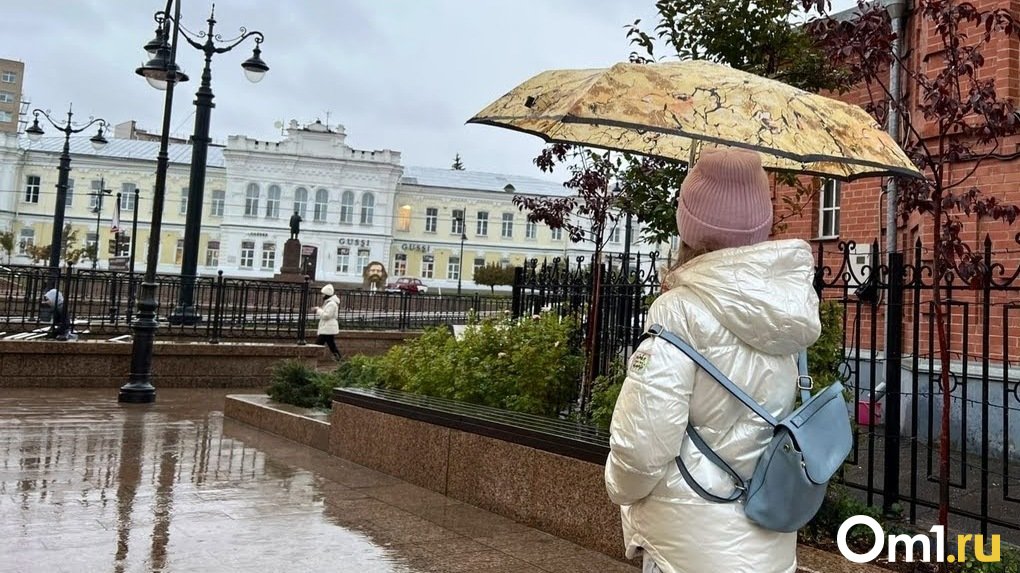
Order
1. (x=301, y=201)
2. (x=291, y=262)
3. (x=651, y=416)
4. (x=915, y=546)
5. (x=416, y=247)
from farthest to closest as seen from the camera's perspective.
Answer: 1. (x=416, y=247)
2. (x=301, y=201)
3. (x=291, y=262)
4. (x=915, y=546)
5. (x=651, y=416)

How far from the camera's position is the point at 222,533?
5.12 meters

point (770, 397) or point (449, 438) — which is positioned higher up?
point (770, 397)

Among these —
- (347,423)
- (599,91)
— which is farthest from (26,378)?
(599,91)

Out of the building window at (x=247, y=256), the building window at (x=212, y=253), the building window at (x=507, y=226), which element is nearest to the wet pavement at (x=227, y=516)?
the building window at (x=247, y=256)

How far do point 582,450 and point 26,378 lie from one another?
1087 cm

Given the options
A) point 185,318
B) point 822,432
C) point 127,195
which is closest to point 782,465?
point 822,432

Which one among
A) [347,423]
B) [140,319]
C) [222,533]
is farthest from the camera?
[140,319]

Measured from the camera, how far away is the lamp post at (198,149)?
51.5 ft

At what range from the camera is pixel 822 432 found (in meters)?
2.38

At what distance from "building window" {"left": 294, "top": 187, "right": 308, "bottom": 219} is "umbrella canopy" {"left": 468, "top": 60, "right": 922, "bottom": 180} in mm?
67277

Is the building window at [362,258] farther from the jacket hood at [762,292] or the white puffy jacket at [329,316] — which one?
the jacket hood at [762,292]

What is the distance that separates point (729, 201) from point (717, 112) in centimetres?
Answer: 88

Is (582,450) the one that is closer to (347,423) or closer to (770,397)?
(770,397)

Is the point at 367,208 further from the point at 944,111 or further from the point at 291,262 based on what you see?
the point at 944,111
